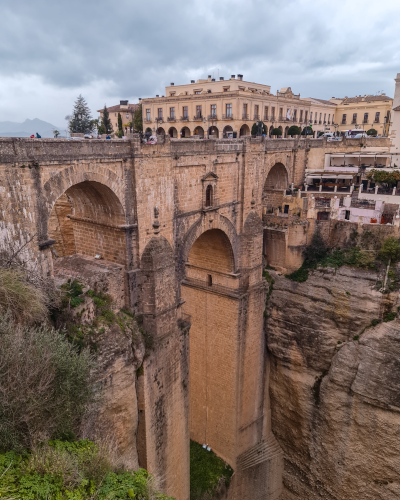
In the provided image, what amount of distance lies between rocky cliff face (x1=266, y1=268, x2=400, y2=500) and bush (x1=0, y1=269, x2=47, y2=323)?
1159cm

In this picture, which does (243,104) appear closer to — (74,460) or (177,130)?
(177,130)

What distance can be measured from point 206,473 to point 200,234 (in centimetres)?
1000

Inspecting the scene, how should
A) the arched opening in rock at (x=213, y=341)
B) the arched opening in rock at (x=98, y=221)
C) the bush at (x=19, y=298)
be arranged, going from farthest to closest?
the arched opening in rock at (x=213, y=341)
the arched opening in rock at (x=98, y=221)
the bush at (x=19, y=298)

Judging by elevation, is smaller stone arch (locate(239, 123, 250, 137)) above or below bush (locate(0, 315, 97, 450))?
above

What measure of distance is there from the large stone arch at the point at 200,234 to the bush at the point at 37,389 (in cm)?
584

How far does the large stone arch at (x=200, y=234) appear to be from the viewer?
1241 centimetres

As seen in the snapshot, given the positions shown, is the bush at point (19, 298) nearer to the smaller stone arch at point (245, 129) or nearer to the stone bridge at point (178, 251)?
the stone bridge at point (178, 251)

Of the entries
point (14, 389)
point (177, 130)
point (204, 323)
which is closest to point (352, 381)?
Answer: point (204, 323)

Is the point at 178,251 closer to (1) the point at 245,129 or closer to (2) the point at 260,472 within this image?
(2) the point at 260,472

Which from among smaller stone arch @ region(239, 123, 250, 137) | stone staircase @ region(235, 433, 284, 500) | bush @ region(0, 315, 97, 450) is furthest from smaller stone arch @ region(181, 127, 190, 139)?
bush @ region(0, 315, 97, 450)

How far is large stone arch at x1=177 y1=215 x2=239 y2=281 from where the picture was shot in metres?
12.4

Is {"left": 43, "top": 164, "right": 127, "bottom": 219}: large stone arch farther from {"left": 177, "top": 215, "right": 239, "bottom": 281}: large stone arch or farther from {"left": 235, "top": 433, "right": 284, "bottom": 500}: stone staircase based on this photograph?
{"left": 235, "top": 433, "right": 284, "bottom": 500}: stone staircase

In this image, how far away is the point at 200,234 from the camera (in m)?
13.1

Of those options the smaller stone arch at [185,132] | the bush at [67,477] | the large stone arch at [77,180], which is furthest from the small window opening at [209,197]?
the smaller stone arch at [185,132]
